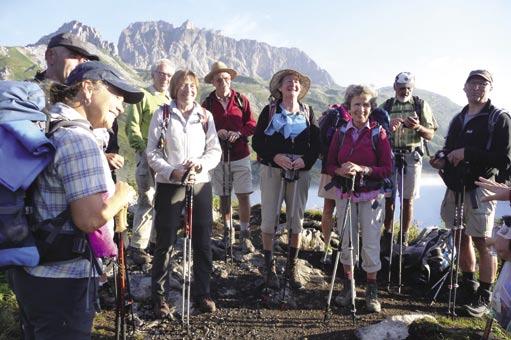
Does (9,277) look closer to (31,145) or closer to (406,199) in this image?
(31,145)

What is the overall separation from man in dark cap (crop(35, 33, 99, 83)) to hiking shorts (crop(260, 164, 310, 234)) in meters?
3.14

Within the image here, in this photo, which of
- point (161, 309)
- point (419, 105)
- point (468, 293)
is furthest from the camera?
point (419, 105)

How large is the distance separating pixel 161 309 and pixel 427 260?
15.6ft

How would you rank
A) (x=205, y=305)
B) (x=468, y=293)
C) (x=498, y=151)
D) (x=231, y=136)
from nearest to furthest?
(x=205, y=305) < (x=498, y=151) < (x=468, y=293) < (x=231, y=136)

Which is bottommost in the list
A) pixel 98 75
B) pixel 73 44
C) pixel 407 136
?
pixel 407 136

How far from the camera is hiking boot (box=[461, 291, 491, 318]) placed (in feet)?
18.7

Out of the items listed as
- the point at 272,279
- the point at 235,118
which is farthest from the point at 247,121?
the point at 272,279

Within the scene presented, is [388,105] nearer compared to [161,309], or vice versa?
[161,309]

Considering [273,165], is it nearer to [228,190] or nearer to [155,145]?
[228,190]

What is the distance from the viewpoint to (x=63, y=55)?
4840 mm

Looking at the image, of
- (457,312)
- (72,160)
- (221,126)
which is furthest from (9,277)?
(457,312)

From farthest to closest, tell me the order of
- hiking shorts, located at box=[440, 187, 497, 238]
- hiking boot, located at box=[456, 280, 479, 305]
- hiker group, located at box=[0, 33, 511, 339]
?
hiking boot, located at box=[456, 280, 479, 305] → hiking shorts, located at box=[440, 187, 497, 238] → hiker group, located at box=[0, 33, 511, 339]

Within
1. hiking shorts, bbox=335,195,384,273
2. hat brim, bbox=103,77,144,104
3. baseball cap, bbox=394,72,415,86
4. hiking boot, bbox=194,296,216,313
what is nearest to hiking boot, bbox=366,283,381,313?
hiking shorts, bbox=335,195,384,273

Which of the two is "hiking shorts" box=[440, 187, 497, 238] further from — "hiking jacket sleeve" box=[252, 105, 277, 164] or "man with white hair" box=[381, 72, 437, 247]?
"hiking jacket sleeve" box=[252, 105, 277, 164]
